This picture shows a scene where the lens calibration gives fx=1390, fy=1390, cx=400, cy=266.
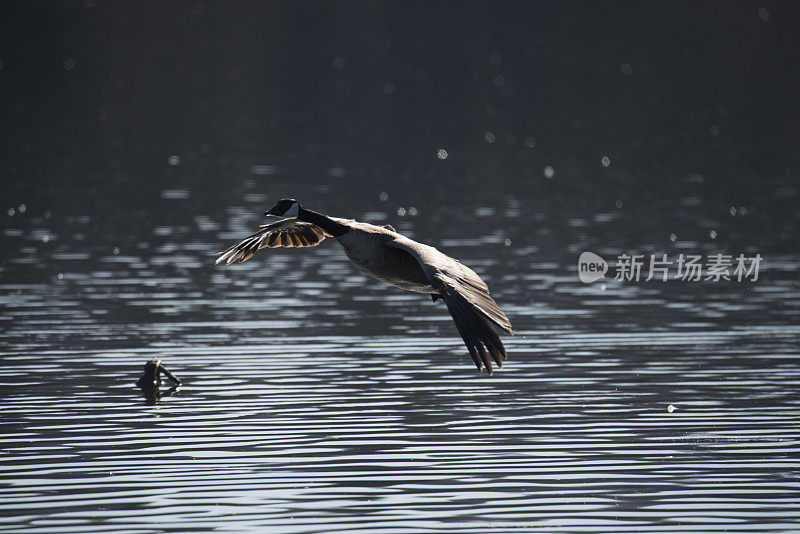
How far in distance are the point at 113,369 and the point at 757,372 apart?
442 inches

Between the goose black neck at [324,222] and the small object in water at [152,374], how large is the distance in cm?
694

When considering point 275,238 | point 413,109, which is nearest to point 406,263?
point 275,238

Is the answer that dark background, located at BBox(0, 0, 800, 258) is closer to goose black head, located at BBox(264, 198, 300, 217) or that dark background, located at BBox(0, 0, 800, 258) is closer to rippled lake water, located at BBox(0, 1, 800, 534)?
rippled lake water, located at BBox(0, 1, 800, 534)

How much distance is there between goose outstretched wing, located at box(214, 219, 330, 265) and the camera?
17500mm

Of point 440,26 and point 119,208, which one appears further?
point 440,26

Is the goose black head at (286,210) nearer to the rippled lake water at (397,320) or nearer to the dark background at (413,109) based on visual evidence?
the rippled lake water at (397,320)

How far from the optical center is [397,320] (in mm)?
29172

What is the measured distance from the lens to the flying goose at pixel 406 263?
535 inches

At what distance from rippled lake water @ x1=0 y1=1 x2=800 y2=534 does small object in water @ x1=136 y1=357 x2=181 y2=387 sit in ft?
1.19

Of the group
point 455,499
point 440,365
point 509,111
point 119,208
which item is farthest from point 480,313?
point 509,111

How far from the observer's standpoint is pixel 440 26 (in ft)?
392

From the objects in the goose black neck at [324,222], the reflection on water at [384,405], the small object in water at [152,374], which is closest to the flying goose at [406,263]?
the goose black neck at [324,222]

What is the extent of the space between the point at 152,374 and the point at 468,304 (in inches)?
409

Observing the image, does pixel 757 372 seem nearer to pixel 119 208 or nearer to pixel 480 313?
pixel 480 313
